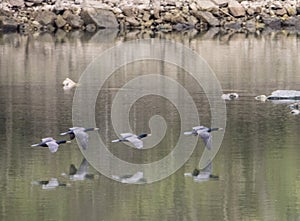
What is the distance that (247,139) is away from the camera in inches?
667

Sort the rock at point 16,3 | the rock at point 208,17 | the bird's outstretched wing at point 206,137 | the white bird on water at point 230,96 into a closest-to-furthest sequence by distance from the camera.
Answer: the bird's outstretched wing at point 206,137
the white bird on water at point 230,96
the rock at point 16,3
the rock at point 208,17

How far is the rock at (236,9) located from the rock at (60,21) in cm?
578

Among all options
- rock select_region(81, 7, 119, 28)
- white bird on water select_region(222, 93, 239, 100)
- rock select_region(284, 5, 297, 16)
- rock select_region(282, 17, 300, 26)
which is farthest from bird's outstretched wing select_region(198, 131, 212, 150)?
rock select_region(284, 5, 297, 16)

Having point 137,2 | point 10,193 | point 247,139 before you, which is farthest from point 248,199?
point 137,2

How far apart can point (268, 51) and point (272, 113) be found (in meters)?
11.3

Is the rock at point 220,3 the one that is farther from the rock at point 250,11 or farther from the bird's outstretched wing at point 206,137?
the bird's outstretched wing at point 206,137

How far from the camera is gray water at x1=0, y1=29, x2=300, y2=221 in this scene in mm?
12781

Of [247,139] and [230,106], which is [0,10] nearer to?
[230,106]

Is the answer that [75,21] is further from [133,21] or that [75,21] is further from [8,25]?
[8,25]

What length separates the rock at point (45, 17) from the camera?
1529 inches

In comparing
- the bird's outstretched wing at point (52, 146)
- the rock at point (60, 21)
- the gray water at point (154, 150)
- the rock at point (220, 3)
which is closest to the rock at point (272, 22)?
the rock at point (220, 3)

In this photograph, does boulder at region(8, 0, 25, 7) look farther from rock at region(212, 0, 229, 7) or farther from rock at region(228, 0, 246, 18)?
rock at region(228, 0, 246, 18)

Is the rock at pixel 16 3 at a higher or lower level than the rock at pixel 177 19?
higher

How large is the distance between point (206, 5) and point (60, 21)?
5195 millimetres
